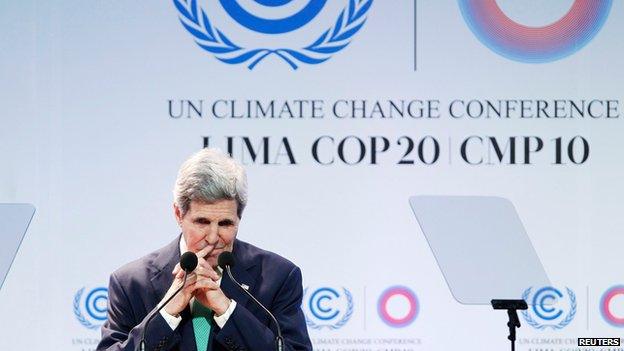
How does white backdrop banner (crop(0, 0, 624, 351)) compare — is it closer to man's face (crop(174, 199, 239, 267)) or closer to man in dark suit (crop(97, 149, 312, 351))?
man in dark suit (crop(97, 149, 312, 351))

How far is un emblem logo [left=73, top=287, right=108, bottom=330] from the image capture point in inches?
181

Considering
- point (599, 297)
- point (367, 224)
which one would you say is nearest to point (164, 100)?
point (367, 224)

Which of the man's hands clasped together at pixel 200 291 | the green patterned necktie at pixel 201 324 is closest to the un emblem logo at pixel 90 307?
the green patterned necktie at pixel 201 324

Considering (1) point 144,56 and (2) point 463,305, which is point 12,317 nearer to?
(1) point 144,56

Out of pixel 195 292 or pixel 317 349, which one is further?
pixel 317 349

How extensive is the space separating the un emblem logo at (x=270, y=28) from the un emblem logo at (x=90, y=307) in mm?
1165

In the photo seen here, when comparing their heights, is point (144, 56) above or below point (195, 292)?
above

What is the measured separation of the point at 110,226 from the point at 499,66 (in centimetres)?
185

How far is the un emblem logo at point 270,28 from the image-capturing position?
182 inches

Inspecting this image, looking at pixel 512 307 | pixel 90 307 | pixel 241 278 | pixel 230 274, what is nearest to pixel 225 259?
pixel 230 274

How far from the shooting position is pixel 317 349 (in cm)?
462

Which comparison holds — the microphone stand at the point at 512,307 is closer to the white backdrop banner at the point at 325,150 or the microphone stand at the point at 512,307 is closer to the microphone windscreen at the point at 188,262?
the white backdrop banner at the point at 325,150

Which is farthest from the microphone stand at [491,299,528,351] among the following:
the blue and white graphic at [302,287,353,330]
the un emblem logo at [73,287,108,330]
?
the un emblem logo at [73,287,108,330]

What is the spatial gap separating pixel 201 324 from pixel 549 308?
209cm
